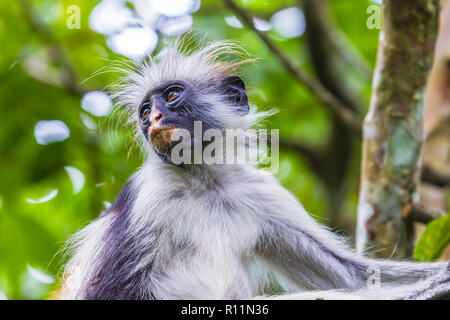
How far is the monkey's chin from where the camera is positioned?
4.33 meters

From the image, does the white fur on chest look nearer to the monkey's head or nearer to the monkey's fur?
the monkey's fur

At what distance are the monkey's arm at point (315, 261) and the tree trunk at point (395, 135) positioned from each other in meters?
0.48

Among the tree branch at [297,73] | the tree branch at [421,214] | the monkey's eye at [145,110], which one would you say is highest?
the tree branch at [297,73]

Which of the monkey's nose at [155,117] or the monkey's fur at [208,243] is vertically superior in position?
the monkey's nose at [155,117]

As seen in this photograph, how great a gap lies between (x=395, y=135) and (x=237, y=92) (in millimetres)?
1294

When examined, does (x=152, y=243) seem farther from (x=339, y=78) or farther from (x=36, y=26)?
(x=339, y=78)

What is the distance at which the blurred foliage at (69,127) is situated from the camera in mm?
5789

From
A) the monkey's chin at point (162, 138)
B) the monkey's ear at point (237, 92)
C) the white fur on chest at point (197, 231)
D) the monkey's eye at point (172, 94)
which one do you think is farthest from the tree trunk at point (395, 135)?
A: the monkey's chin at point (162, 138)

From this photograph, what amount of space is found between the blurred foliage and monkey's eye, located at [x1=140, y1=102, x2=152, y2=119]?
0.48 meters

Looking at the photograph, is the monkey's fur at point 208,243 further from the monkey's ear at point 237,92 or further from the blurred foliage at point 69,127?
the blurred foliage at point 69,127

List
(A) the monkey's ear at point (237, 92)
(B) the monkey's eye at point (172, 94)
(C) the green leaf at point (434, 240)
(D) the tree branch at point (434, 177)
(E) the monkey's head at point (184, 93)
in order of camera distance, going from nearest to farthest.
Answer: (C) the green leaf at point (434, 240), (E) the monkey's head at point (184, 93), (B) the monkey's eye at point (172, 94), (A) the monkey's ear at point (237, 92), (D) the tree branch at point (434, 177)

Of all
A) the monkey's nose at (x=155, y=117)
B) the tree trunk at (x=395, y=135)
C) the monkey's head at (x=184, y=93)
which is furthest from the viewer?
the tree trunk at (x=395, y=135)

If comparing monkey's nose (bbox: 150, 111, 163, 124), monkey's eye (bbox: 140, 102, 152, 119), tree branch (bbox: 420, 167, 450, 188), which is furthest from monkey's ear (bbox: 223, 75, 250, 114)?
tree branch (bbox: 420, 167, 450, 188)
